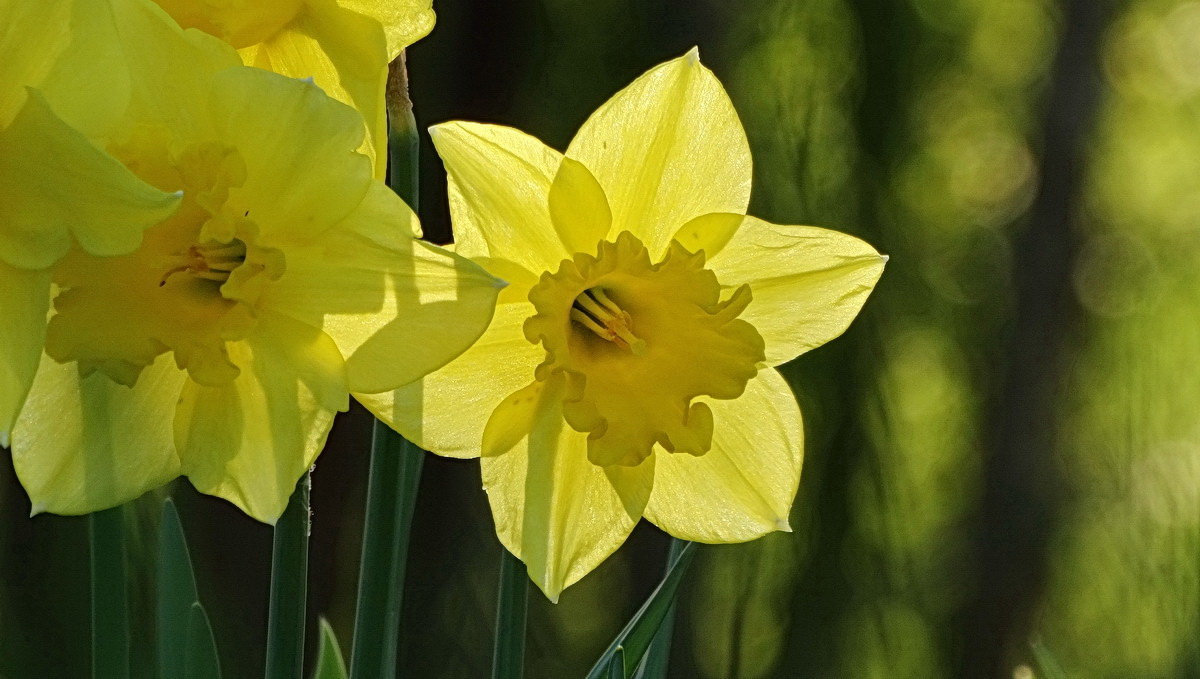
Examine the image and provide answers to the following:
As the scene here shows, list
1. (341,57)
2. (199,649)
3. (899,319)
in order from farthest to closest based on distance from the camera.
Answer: (899,319) → (199,649) → (341,57)

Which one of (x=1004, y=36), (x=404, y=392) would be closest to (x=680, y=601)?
(x=1004, y=36)

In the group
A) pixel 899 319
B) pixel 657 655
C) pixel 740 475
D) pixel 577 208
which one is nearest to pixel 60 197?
pixel 577 208

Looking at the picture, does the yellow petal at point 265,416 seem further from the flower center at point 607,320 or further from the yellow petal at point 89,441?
the flower center at point 607,320

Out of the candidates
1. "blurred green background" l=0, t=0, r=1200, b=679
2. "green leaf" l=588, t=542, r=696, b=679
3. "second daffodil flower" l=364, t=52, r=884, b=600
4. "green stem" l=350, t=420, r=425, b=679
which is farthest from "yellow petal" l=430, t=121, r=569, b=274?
"blurred green background" l=0, t=0, r=1200, b=679

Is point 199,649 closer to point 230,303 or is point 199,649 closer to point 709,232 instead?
point 230,303

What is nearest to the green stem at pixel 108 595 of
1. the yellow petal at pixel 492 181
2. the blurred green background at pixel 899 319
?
the yellow petal at pixel 492 181

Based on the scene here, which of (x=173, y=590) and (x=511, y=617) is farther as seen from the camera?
(x=173, y=590)

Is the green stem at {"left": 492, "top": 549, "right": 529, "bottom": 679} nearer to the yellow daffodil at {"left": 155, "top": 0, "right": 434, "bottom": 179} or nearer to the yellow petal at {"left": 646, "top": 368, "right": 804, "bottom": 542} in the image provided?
the yellow petal at {"left": 646, "top": 368, "right": 804, "bottom": 542}

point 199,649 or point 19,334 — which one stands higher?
point 19,334
